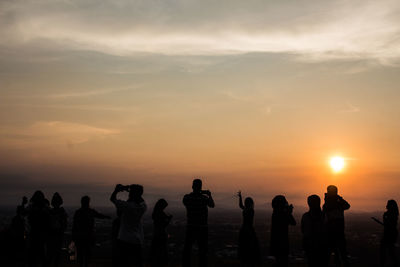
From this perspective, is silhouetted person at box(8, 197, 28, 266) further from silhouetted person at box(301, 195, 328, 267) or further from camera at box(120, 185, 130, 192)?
silhouetted person at box(301, 195, 328, 267)

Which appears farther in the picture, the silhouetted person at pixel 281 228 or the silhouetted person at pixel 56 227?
the silhouetted person at pixel 56 227

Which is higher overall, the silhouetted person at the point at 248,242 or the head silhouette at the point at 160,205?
the head silhouette at the point at 160,205

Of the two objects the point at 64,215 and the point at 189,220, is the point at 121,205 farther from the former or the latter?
the point at 64,215

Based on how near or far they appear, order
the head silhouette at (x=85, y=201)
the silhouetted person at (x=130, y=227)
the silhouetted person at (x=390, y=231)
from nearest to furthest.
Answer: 1. the silhouetted person at (x=130, y=227)
2. the head silhouette at (x=85, y=201)
3. the silhouetted person at (x=390, y=231)

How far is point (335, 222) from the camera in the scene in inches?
569

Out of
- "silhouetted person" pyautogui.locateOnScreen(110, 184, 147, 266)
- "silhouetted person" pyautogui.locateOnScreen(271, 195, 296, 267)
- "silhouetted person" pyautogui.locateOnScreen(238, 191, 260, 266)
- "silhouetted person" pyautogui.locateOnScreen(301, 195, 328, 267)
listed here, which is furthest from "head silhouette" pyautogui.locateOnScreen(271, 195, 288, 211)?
"silhouetted person" pyautogui.locateOnScreen(110, 184, 147, 266)

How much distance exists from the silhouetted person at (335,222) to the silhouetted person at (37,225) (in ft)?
26.3

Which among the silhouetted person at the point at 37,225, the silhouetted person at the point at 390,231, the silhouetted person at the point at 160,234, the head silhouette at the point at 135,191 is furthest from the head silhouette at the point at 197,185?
the silhouetted person at the point at 390,231

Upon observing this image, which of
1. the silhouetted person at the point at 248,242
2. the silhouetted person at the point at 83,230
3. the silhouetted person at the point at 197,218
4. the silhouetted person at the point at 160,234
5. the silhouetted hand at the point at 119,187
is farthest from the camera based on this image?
the silhouetted person at the point at 160,234

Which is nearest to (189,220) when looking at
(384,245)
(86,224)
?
(86,224)

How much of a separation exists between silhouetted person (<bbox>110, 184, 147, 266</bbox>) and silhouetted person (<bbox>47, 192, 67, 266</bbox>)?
12.9ft

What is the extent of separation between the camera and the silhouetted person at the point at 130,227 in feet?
39.6

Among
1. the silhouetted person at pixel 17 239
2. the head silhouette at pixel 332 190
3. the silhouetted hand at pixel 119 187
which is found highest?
the head silhouette at pixel 332 190

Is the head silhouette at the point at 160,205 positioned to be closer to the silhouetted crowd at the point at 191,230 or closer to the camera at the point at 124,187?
the silhouetted crowd at the point at 191,230
